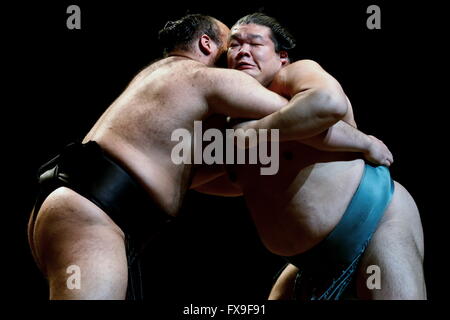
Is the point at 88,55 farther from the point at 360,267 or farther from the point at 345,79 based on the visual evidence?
the point at 360,267

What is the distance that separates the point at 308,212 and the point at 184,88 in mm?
531

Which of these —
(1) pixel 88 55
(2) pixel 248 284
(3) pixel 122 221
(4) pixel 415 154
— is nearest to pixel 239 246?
(2) pixel 248 284

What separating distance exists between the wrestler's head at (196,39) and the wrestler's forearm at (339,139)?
0.49 metres

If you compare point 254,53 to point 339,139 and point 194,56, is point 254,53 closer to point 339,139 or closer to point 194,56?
point 194,56

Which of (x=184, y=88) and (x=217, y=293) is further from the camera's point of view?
(x=217, y=293)

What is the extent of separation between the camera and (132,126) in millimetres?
1844

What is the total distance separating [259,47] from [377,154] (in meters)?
0.53

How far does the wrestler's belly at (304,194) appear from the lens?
77.6 inches

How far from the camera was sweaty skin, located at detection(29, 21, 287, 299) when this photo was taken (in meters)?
1.69

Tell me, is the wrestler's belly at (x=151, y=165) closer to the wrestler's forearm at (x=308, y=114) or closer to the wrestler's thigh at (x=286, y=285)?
the wrestler's forearm at (x=308, y=114)

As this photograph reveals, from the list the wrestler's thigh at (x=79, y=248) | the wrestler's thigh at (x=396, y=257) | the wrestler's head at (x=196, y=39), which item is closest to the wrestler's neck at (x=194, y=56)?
the wrestler's head at (x=196, y=39)

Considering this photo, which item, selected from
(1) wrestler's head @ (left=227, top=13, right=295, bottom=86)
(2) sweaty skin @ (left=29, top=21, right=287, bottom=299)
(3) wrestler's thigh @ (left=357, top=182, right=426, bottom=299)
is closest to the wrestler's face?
(1) wrestler's head @ (left=227, top=13, right=295, bottom=86)

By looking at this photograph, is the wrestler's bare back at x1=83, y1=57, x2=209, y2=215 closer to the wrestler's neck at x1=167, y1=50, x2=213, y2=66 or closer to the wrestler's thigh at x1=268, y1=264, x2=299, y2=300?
the wrestler's neck at x1=167, y1=50, x2=213, y2=66

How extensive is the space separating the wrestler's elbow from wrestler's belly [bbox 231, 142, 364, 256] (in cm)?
24
